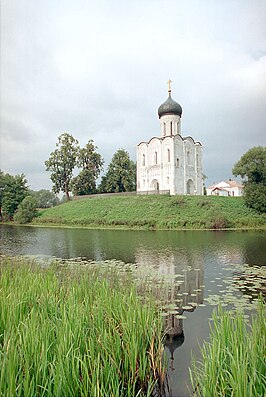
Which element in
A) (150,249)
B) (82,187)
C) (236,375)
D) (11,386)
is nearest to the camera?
(11,386)

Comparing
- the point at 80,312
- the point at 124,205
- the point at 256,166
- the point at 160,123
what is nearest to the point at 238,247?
the point at 80,312

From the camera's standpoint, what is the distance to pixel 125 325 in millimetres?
3660

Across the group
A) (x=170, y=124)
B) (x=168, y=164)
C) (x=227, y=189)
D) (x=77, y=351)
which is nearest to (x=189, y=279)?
(x=77, y=351)

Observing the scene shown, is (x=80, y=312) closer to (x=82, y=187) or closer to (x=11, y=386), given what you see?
(x=11, y=386)

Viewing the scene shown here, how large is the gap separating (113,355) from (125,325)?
0.50 meters

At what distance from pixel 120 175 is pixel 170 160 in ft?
41.2

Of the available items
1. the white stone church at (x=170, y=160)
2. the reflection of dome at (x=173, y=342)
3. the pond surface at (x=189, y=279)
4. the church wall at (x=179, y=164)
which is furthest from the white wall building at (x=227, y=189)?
the reflection of dome at (x=173, y=342)

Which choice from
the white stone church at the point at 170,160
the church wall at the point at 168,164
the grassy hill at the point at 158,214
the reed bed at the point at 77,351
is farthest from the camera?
the white stone church at the point at 170,160

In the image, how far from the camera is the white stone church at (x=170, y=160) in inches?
1684

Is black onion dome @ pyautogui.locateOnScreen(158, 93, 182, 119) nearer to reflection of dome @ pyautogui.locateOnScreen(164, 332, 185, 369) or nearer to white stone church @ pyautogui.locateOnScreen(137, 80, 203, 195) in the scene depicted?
white stone church @ pyautogui.locateOnScreen(137, 80, 203, 195)

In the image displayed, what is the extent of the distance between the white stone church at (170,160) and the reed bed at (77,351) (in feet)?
121

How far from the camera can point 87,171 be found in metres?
51.3

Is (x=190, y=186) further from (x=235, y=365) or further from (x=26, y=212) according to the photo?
(x=235, y=365)

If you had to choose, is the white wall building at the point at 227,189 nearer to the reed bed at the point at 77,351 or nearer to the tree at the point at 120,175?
the tree at the point at 120,175
